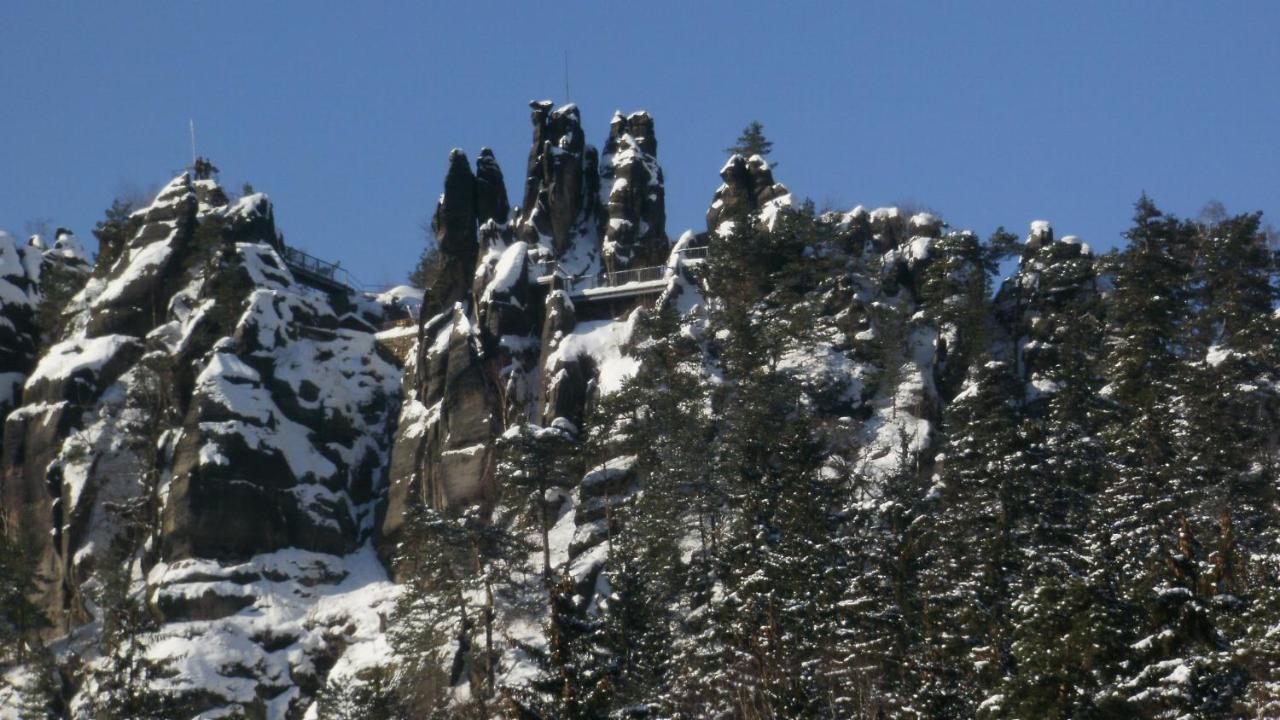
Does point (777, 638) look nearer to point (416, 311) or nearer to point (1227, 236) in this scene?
point (1227, 236)

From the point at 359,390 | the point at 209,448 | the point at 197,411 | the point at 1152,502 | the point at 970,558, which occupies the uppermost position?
the point at 359,390

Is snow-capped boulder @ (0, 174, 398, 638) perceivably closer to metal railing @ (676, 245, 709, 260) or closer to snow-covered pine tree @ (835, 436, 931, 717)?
metal railing @ (676, 245, 709, 260)

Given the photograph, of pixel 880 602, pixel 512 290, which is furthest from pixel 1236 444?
pixel 512 290

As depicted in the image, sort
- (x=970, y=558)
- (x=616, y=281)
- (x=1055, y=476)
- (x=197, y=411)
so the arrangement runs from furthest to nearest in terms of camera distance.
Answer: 1. (x=616, y=281)
2. (x=197, y=411)
3. (x=1055, y=476)
4. (x=970, y=558)

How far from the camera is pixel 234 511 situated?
87875 mm

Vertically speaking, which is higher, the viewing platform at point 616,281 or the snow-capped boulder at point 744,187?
the snow-capped boulder at point 744,187

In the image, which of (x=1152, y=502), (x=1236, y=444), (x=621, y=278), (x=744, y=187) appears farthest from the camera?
(x=744, y=187)

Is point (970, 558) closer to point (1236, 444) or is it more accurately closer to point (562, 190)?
point (1236, 444)

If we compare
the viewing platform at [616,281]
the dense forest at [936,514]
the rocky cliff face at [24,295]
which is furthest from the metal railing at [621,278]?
the rocky cliff face at [24,295]

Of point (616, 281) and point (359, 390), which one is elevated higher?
point (616, 281)

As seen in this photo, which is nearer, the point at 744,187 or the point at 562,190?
the point at 744,187

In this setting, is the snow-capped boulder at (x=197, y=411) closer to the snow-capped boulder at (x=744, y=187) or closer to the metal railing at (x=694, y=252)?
the metal railing at (x=694, y=252)

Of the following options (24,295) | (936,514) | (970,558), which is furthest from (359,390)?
(970,558)

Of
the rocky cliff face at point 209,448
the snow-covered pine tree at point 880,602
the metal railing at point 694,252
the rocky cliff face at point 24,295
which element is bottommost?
the snow-covered pine tree at point 880,602
